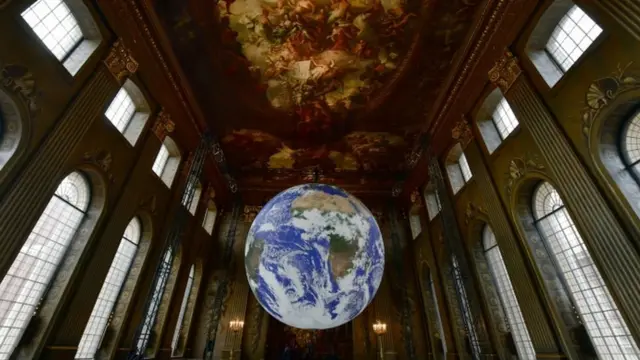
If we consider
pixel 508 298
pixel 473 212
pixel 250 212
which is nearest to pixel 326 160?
pixel 250 212

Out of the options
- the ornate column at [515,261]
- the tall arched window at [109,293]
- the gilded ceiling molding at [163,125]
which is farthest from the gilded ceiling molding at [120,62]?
the ornate column at [515,261]

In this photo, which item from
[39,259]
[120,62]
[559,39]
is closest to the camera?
[39,259]

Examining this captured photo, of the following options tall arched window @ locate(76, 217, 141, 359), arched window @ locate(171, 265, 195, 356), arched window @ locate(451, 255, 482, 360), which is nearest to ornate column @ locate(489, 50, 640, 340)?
arched window @ locate(451, 255, 482, 360)

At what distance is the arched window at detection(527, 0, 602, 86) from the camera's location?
5.94 m

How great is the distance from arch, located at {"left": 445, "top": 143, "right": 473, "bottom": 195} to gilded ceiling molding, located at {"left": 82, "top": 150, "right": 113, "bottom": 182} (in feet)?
34.0

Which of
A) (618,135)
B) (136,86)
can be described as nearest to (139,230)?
(136,86)

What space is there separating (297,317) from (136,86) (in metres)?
7.57

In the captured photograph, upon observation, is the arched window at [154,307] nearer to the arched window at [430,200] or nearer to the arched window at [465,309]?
the arched window at [465,309]

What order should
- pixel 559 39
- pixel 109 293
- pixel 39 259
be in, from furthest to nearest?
pixel 109 293 → pixel 559 39 → pixel 39 259

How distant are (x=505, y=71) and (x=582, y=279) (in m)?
5.07

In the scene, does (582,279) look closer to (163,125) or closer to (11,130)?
(11,130)

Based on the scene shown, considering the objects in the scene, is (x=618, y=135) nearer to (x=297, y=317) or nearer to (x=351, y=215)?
(x=351, y=215)

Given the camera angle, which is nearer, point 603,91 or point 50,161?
point 603,91

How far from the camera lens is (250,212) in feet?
49.2
